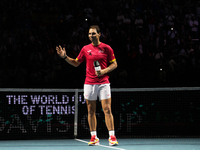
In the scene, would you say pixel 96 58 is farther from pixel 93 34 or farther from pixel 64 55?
pixel 64 55

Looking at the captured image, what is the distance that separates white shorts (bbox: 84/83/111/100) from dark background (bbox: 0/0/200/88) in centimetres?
446

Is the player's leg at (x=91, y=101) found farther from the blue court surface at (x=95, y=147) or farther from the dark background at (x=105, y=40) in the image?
the dark background at (x=105, y=40)

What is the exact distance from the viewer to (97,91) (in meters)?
6.34

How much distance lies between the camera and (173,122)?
857 centimetres

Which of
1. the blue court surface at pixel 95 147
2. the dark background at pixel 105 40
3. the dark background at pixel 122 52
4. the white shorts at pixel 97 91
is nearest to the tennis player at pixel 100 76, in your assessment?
the white shorts at pixel 97 91

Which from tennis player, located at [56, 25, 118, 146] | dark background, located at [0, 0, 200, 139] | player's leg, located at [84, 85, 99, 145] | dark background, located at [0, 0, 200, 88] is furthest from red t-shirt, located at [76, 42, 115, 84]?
dark background, located at [0, 0, 200, 88]

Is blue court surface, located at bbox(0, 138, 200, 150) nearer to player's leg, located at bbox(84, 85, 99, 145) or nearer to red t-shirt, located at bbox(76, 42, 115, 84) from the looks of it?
player's leg, located at bbox(84, 85, 99, 145)

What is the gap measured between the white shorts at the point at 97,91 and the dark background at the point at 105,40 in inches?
176

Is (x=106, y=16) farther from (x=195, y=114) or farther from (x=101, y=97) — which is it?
(x=101, y=97)

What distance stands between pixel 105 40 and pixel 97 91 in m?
7.87

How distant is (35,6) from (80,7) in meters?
1.96

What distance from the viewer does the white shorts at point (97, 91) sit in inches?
247

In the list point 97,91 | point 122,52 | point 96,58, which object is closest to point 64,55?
point 96,58

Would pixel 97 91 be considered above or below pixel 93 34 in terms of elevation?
below
